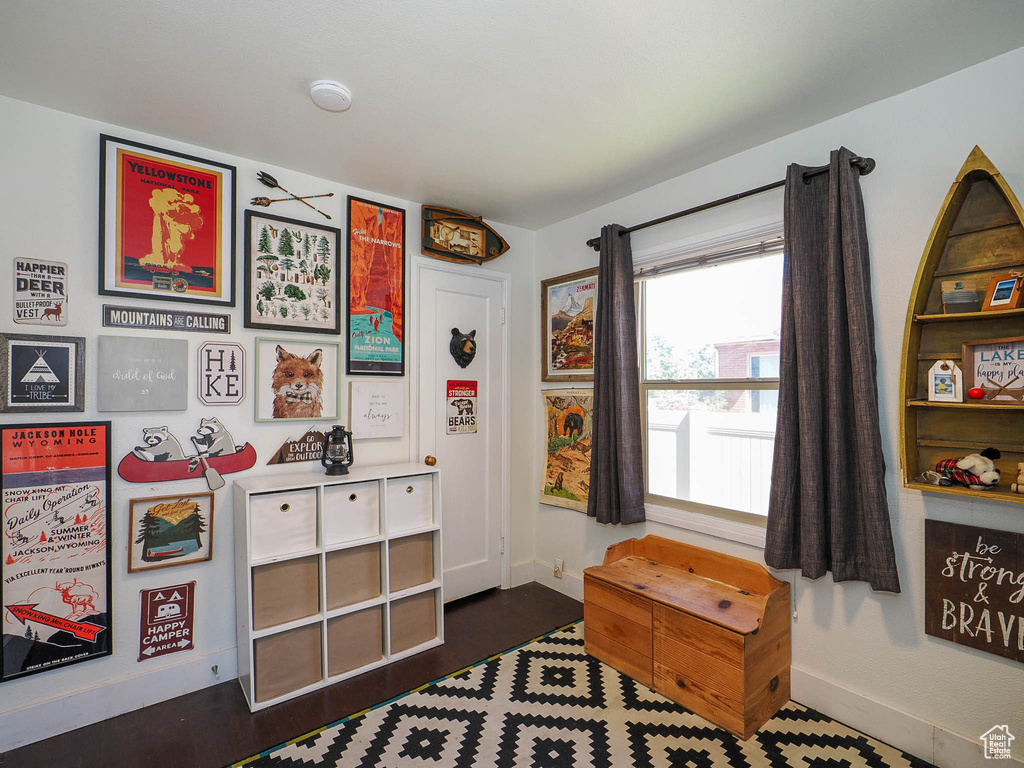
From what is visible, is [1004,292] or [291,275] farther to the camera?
[291,275]

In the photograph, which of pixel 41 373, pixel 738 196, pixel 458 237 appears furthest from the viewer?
pixel 458 237

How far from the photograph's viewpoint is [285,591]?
227 centimetres

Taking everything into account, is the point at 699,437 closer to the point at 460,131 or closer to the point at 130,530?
the point at 460,131

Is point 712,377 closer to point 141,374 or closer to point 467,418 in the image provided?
point 467,418

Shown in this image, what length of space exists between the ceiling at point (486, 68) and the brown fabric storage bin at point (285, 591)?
1926 millimetres

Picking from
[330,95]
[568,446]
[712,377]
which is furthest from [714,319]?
[330,95]

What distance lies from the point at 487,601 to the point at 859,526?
2138mm

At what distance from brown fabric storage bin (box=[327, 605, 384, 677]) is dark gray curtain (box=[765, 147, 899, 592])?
73.7 inches

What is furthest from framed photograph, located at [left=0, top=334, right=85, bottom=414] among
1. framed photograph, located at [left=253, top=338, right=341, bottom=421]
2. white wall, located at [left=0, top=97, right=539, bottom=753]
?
framed photograph, located at [left=253, top=338, right=341, bottom=421]

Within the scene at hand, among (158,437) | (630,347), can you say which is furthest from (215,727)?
(630,347)

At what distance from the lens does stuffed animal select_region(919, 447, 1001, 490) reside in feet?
5.37

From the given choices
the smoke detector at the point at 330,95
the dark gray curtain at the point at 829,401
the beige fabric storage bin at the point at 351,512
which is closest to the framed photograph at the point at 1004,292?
the dark gray curtain at the point at 829,401

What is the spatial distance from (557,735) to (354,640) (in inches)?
41.2

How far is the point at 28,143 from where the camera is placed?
6.53 feet
